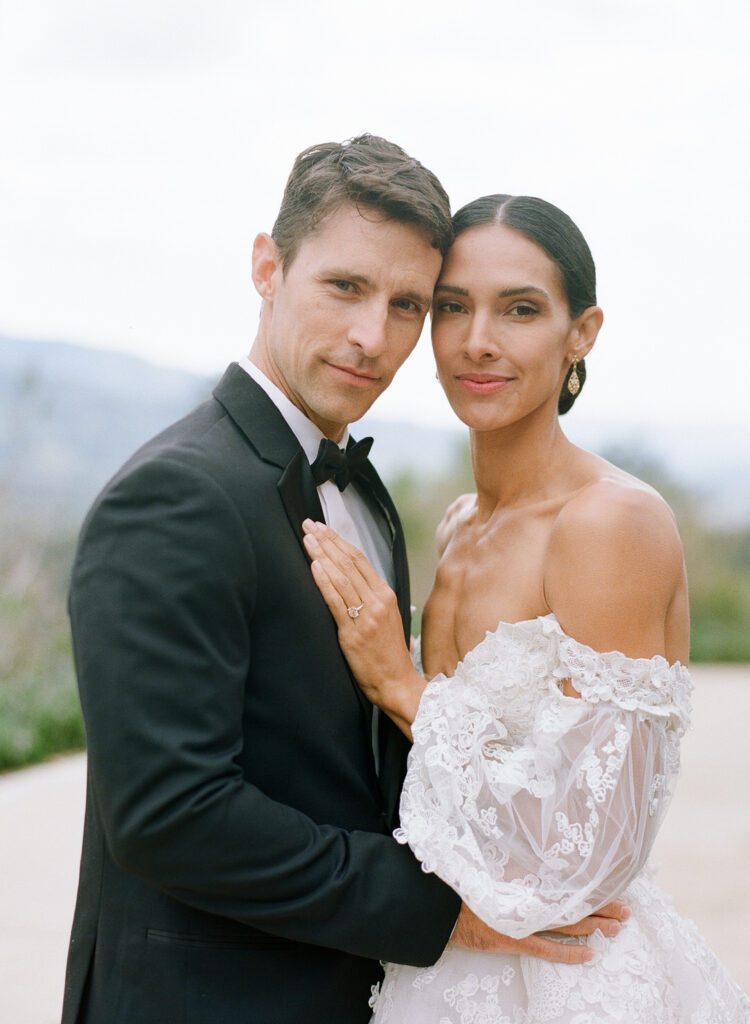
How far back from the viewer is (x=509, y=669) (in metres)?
2.40

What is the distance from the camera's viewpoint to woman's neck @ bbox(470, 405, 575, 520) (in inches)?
108

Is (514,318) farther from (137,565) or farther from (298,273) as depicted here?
(137,565)

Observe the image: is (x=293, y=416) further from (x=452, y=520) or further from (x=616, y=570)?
(x=452, y=520)

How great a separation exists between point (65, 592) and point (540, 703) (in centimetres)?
990

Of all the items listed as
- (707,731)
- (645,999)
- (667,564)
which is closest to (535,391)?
(667,564)

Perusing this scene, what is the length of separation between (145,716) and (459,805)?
0.64 m

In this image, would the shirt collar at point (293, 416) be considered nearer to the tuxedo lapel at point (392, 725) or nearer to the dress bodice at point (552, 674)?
the tuxedo lapel at point (392, 725)

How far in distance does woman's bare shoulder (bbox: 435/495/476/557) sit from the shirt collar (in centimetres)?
69

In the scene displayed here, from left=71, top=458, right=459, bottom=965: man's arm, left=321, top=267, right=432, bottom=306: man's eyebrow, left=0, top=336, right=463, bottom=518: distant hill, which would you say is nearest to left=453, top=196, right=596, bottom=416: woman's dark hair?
left=321, top=267, right=432, bottom=306: man's eyebrow

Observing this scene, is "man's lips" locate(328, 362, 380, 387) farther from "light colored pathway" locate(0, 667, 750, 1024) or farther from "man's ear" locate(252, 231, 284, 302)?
"light colored pathway" locate(0, 667, 750, 1024)

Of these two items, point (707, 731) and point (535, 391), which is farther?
point (707, 731)

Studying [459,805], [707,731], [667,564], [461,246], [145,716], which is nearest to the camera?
[145,716]

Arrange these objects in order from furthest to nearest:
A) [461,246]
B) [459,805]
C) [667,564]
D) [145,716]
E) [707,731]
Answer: [707,731]
[461,246]
[667,564]
[459,805]
[145,716]

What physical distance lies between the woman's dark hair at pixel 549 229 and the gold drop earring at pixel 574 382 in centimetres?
22
